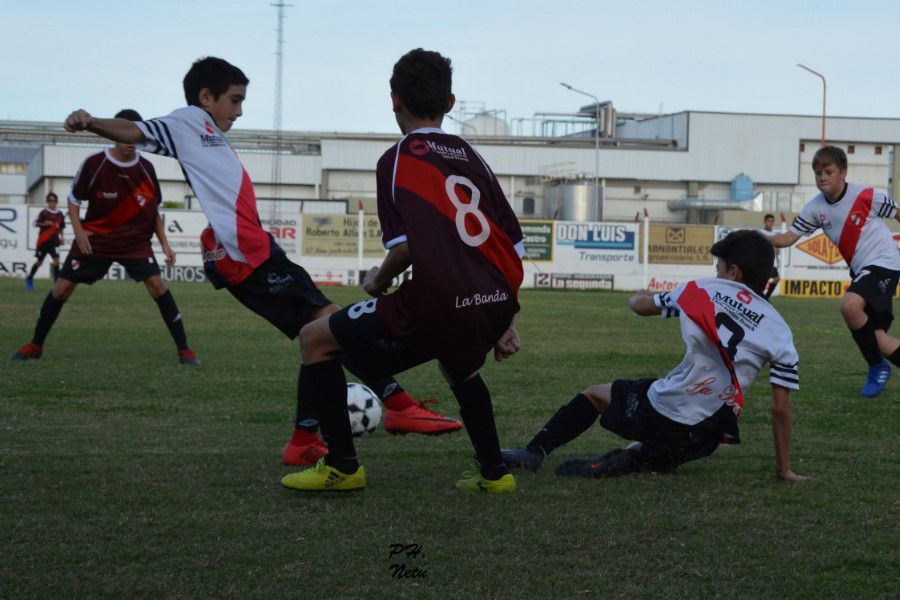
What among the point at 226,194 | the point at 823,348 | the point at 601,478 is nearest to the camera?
the point at 601,478

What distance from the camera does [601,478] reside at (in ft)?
15.7

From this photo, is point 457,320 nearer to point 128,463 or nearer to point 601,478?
point 601,478

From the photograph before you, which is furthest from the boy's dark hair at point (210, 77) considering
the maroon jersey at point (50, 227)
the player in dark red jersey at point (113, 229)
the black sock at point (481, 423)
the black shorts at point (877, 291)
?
the maroon jersey at point (50, 227)

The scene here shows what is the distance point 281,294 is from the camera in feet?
18.4

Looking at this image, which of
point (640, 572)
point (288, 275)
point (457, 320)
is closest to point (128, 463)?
point (288, 275)

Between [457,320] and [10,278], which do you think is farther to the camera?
[10,278]

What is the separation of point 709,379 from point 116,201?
628 centimetres

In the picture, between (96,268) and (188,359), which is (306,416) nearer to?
(188,359)

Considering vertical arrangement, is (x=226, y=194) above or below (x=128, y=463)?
above

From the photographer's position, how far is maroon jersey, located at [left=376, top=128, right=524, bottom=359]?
156 inches

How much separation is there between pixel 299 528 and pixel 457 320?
962mm

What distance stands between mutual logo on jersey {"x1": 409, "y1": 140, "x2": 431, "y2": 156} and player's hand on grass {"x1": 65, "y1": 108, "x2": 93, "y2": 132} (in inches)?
63.1

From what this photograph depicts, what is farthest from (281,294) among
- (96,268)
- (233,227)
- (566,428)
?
(96,268)

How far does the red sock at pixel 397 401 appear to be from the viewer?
5367 mm
